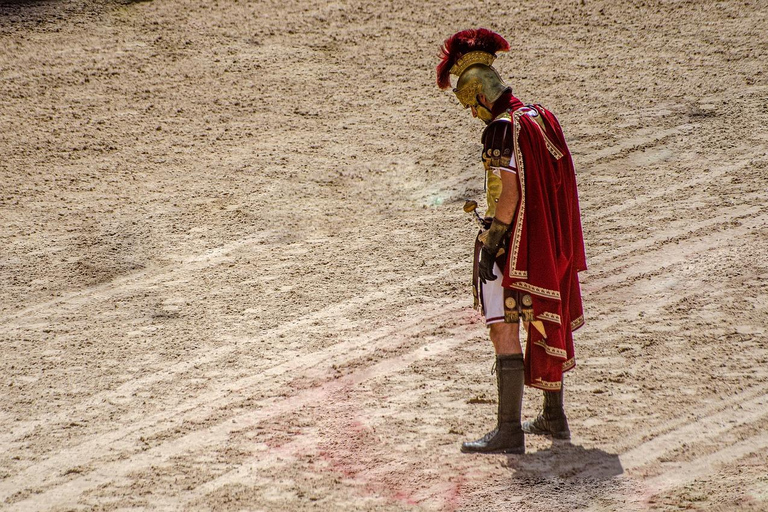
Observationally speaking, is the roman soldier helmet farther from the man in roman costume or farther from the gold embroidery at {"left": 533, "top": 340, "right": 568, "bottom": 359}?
the gold embroidery at {"left": 533, "top": 340, "right": 568, "bottom": 359}

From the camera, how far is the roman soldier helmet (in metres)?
4.88

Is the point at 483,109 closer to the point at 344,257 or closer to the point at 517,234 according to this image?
the point at 517,234

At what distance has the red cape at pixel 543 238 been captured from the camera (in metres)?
4.78

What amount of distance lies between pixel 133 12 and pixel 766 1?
27.8 ft

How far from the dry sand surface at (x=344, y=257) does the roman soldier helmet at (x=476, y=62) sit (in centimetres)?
198

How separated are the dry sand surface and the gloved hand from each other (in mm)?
1045

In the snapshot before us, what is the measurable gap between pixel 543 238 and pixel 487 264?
1.07 feet

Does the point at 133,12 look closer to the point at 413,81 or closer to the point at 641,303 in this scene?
the point at 413,81

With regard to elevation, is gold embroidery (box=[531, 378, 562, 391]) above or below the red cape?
below

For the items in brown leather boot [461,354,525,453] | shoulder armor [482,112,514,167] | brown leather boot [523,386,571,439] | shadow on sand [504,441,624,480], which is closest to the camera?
shoulder armor [482,112,514,167]

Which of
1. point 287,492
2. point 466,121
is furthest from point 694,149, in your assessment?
point 287,492

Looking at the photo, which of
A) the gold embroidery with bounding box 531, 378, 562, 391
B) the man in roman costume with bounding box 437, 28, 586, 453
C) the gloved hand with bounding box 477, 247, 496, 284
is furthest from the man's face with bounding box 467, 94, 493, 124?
the gold embroidery with bounding box 531, 378, 562, 391

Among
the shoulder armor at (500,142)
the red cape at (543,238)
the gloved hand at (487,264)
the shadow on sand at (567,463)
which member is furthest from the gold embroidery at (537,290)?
the shadow on sand at (567,463)

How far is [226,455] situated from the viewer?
17.3 feet
